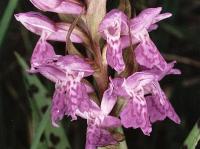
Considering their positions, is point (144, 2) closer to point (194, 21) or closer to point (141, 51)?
point (194, 21)

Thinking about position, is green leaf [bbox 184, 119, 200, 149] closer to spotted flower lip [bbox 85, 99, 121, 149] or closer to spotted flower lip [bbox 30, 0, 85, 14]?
spotted flower lip [bbox 85, 99, 121, 149]

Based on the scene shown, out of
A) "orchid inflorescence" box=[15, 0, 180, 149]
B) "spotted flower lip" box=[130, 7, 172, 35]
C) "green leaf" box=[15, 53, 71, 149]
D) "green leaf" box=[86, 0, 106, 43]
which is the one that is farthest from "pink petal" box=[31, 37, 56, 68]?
"green leaf" box=[15, 53, 71, 149]

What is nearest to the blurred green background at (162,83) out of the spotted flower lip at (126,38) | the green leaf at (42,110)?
the green leaf at (42,110)

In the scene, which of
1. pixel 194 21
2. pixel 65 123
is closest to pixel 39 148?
pixel 65 123

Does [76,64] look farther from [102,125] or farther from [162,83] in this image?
[162,83]

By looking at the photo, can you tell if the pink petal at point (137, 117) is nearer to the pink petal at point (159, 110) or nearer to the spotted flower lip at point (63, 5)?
the pink petal at point (159, 110)

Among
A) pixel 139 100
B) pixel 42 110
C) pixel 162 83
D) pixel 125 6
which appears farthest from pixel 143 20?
pixel 162 83
